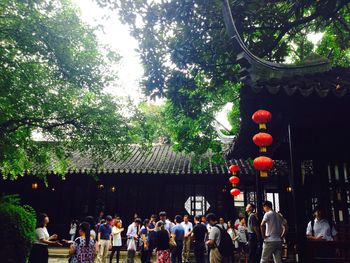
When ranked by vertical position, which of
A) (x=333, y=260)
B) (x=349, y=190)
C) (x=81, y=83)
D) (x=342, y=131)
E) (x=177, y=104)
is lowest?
(x=333, y=260)

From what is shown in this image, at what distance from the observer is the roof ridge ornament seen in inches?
145

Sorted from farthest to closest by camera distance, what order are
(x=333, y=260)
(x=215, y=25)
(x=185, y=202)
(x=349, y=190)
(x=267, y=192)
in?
1. (x=267, y=192)
2. (x=185, y=202)
3. (x=215, y=25)
4. (x=349, y=190)
5. (x=333, y=260)

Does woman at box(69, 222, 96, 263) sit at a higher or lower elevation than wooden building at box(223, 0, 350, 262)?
lower

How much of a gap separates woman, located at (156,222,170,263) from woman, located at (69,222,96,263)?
2.20 meters

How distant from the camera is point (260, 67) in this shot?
384cm

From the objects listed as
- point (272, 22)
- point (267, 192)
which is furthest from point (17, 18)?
point (267, 192)

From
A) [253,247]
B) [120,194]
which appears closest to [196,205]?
[120,194]

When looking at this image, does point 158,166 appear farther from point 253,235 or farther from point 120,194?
point 253,235

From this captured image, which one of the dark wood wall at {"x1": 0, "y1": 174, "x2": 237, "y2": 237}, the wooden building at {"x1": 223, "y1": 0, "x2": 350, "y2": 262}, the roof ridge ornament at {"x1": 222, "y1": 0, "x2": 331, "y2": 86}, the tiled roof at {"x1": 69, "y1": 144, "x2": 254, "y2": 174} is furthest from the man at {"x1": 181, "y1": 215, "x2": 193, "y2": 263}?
the roof ridge ornament at {"x1": 222, "y1": 0, "x2": 331, "y2": 86}

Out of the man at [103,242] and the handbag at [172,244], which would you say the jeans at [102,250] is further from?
the handbag at [172,244]

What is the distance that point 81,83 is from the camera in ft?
28.8

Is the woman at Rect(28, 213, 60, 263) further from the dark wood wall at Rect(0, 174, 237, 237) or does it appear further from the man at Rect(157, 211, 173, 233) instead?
the dark wood wall at Rect(0, 174, 237, 237)

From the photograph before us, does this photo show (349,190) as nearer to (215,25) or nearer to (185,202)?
(215,25)

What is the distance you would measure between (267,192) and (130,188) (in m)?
7.66
